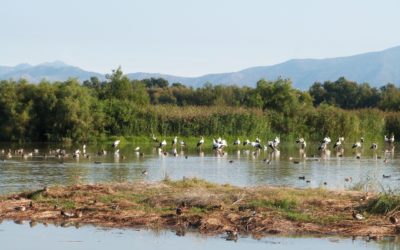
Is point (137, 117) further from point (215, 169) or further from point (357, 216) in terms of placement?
point (357, 216)

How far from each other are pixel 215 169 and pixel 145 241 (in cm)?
2061

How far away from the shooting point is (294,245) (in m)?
18.2

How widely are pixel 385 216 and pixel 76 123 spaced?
49554 millimetres

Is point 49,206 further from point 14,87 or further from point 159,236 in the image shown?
point 14,87

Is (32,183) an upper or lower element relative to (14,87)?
lower

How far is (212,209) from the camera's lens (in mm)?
21047

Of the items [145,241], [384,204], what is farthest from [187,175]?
[145,241]

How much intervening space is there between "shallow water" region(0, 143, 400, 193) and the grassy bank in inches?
184

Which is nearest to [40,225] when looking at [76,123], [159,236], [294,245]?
[159,236]

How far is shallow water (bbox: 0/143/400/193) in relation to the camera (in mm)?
31922

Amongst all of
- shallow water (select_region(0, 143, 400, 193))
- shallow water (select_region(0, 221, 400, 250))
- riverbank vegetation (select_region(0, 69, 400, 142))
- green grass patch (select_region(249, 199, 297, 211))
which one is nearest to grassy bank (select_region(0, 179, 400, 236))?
green grass patch (select_region(249, 199, 297, 211))

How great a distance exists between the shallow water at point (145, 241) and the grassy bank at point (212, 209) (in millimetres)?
657

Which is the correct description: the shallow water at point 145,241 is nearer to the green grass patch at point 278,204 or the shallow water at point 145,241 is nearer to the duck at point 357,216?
the duck at point 357,216

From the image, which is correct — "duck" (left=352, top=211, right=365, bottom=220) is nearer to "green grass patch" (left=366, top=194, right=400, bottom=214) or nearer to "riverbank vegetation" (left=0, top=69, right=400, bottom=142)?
"green grass patch" (left=366, top=194, right=400, bottom=214)
